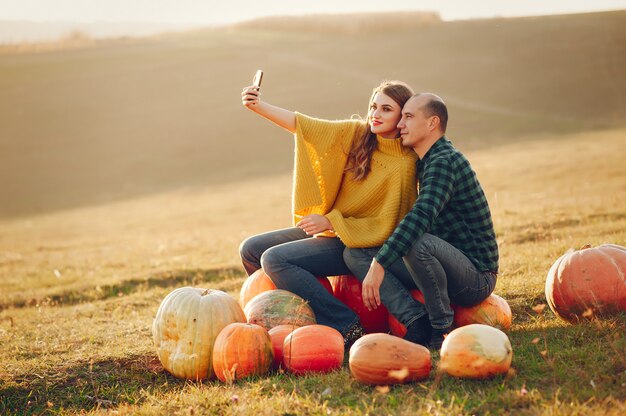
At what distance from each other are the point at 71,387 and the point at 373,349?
2.45 meters

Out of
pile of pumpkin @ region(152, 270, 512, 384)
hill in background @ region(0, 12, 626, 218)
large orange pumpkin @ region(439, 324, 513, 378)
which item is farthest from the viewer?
hill in background @ region(0, 12, 626, 218)

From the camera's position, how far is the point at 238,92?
4312cm

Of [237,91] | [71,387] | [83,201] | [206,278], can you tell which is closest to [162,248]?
[206,278]

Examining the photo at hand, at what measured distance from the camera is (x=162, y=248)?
13938 mm

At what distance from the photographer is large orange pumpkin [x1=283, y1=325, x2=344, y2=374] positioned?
4.76 meters

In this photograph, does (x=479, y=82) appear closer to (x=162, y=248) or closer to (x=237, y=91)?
(x=237, y=91)

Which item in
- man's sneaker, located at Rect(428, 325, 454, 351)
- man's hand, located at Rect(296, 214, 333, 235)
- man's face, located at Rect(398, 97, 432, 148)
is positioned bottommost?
man's sneaker, located at Rect(428, 325, 454, 351)

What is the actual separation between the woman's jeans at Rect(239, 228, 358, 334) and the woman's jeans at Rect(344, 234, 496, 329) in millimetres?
253

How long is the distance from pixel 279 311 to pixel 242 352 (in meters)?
0.64

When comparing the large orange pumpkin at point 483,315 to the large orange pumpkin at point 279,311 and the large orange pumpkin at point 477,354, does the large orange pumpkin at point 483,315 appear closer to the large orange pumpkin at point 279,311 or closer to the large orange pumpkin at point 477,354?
the large orange pumpkin at point 279,311

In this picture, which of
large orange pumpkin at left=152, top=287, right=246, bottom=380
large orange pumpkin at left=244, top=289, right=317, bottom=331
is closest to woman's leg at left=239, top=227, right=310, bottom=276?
large orange pumpkin at left=244, top=289, right=317, bottom=331

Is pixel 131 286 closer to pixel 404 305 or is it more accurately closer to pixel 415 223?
pixel 404 305

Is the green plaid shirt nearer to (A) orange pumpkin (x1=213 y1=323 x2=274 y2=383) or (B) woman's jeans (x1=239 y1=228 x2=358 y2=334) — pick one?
(B) woman's jeans (x1=239 y1=228 x2=358 y2=334)

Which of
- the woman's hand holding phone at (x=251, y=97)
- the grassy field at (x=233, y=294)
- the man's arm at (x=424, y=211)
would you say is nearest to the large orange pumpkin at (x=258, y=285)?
the grassy field at (x=233, y=294)
